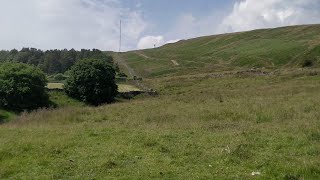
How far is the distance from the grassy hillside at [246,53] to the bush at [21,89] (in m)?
53.6

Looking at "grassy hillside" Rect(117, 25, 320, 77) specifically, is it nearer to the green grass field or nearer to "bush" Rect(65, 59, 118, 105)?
"bush" Rect(65, 59, 118, 105)

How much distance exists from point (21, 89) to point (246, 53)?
3319 inches

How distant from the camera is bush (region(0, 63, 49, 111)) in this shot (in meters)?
59.6

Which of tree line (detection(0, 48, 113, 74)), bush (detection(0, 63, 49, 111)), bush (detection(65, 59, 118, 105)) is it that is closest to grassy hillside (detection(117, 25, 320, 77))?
tree line (detection(0, 48, 113, 74))

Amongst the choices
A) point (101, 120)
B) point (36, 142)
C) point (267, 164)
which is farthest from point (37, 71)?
point (267, 164)

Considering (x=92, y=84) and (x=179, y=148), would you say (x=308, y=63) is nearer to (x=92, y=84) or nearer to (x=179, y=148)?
(x=92, y=84)

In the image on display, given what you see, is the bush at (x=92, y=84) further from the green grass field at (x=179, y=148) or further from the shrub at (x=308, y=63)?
the shrub at (x=308, y=63)

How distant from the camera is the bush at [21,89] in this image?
5962 cm

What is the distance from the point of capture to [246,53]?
425ft

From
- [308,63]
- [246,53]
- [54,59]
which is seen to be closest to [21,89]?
[308,63]

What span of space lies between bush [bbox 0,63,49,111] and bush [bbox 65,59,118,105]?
475 centimetres

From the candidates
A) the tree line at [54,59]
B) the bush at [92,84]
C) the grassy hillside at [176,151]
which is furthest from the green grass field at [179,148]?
the tree line at [54,59]

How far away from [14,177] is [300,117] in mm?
17162

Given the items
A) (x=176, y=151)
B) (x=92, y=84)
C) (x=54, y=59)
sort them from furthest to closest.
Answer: (x=54, y=59) → (x=92, y=84) → (x=176, y=151)
